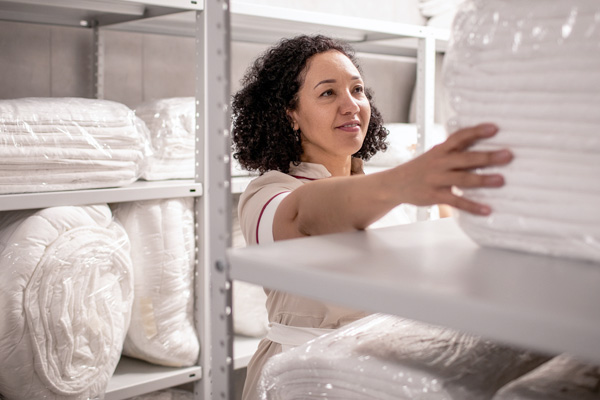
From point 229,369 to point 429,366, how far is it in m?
0.19

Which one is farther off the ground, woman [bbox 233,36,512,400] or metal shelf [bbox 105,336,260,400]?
woman [bbox 233,36,512,400]

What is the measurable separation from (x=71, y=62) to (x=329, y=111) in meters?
0.94

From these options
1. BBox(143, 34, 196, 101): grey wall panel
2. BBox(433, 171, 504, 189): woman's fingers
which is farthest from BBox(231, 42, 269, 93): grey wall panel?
BBox(433, 171, 504, 189): woman's fingers

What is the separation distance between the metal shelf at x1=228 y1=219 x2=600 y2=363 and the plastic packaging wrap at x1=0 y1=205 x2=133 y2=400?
100cm

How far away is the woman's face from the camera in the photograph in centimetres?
151

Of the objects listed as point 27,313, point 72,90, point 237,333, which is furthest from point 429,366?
point 72,90

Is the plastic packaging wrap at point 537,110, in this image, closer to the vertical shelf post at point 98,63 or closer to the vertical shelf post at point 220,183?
the vertical shelf post at point 220,183

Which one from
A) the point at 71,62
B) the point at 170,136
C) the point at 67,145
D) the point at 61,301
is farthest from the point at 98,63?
the point at 61,301

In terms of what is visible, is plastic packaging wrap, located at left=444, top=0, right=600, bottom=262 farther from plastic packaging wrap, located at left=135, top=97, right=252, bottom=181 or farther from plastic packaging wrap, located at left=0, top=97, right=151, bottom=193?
plastic packaging wrap, located at left=135, top=97, right=252, bottom=181

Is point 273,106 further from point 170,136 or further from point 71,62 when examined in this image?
point 71,62

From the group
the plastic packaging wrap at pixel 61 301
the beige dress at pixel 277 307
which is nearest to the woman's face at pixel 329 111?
the beige dress at pixel 277 307

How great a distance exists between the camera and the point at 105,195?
1562mm

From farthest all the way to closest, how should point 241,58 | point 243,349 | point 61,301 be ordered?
point 241,58 → point 243,349 → point 61,301

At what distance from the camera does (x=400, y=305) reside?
44cm
